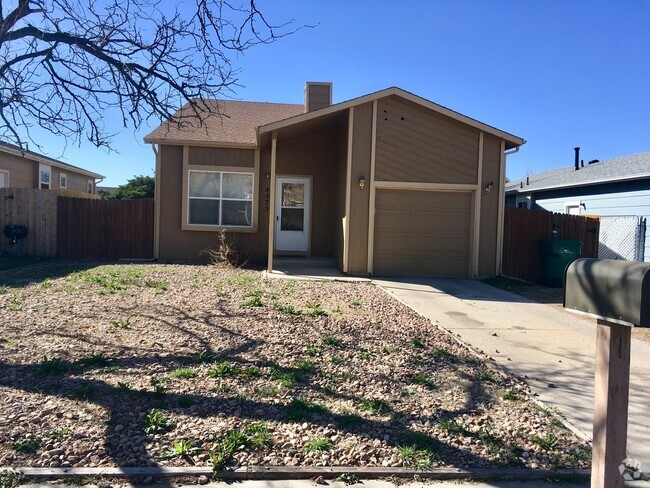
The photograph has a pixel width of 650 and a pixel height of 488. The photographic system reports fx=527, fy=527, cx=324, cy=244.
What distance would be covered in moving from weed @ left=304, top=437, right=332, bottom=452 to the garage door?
8.73 m

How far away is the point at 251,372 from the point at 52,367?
76.5 inches

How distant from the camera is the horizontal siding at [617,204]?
→ 1528 cm

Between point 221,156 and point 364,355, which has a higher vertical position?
point 221,156

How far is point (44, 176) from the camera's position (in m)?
22.7

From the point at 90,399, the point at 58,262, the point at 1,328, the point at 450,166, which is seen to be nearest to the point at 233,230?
the point at 58,262

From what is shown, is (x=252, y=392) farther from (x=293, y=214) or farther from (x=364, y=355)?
(x=293, y=214)

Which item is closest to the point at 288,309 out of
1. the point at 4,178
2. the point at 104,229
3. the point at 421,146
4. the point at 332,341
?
the point at 332,341

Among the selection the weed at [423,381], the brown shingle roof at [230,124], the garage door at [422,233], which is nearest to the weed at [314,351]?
the weed at [423,381]

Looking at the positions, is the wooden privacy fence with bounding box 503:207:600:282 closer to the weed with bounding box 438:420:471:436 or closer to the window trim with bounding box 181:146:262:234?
the window trim with bounding box 181:146:262:234

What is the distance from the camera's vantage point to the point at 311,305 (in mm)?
8555

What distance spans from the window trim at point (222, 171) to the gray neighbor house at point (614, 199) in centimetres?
1053

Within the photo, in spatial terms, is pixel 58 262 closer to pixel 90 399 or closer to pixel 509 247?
pixel 90 399

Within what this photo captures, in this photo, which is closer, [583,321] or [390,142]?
[583,321]

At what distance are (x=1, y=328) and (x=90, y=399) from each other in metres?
3.01
